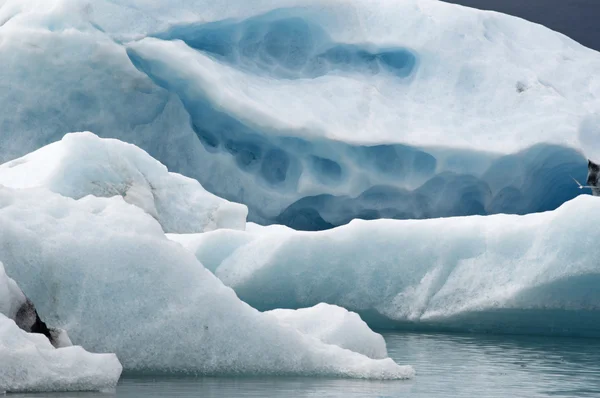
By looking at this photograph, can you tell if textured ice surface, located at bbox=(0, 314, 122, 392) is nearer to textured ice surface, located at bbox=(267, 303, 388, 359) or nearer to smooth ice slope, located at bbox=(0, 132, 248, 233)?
textured ice surface, located at bbox=(267, 303, 388, 359)

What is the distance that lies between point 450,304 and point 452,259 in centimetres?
33

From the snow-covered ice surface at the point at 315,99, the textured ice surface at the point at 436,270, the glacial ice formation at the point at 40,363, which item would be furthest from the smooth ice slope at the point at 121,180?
the glacial ice formation at the point at 40,363

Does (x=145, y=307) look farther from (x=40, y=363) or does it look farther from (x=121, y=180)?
(x=121, y=180)

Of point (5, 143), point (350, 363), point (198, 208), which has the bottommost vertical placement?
point (350, 363)

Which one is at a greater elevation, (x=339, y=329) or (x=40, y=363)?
(x=339, y=329)

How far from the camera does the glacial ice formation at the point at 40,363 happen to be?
Result: 3.22 meters

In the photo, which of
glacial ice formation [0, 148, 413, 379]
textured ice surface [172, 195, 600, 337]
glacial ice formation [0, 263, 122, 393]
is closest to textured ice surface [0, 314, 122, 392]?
glacial ice formation [0, 263, 122, 393]

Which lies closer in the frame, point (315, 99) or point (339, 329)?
point (339, 329)

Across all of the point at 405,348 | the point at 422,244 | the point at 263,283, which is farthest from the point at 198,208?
the point at 405,348

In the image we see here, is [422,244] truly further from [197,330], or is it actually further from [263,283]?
[197,330]

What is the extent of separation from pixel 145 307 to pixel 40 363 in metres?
0.71

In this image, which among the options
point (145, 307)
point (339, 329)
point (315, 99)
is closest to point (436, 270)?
point (339, 329)

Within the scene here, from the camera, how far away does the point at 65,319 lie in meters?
3.88

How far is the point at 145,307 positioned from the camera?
154 inches
